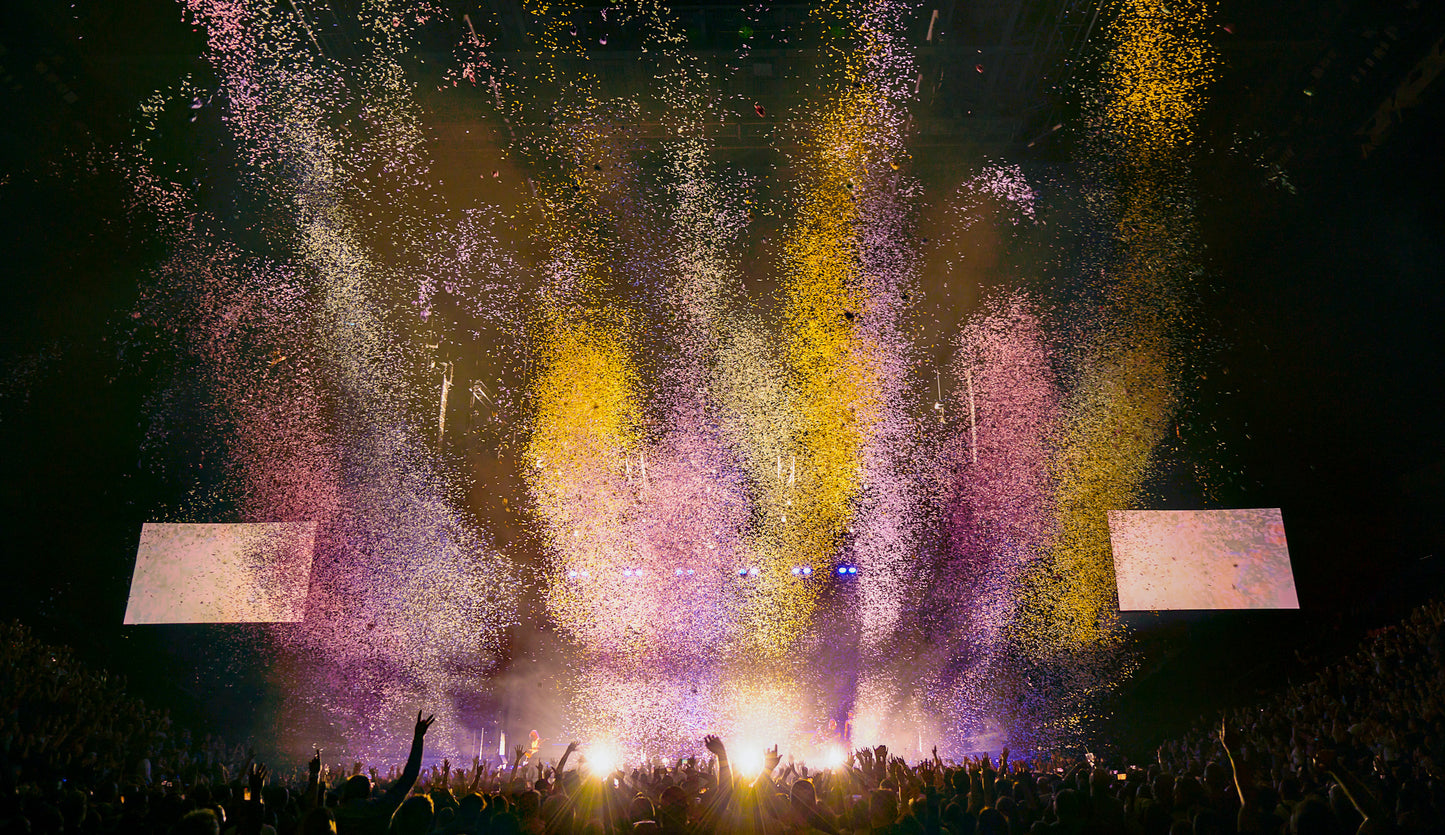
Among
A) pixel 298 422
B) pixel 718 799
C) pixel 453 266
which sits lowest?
pixel 718 799

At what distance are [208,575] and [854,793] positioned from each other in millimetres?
7753

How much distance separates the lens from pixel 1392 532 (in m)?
7.22

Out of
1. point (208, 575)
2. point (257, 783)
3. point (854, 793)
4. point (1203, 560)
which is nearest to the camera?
point (257, 783)

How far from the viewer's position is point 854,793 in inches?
152

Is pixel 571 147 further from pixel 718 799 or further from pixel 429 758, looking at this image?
pixel 429 758

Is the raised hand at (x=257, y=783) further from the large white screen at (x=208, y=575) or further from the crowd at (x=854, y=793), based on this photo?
the large white screen at (x=208, y=575)

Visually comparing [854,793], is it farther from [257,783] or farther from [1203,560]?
[1203,560]

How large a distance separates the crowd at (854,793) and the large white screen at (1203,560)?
2.90 metres

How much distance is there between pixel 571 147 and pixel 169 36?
10.00ft

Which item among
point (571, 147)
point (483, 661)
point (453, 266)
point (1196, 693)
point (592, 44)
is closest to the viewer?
point (592, 44)

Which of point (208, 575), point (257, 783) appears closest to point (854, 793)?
point (257, 783)

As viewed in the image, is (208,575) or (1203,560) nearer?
(1203,560)

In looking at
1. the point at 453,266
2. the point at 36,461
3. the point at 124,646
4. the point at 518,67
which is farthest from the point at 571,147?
the point at 124,646

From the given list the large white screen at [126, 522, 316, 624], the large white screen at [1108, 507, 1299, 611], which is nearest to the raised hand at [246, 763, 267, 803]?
the large white screen at [126, 522, 316, 624]
